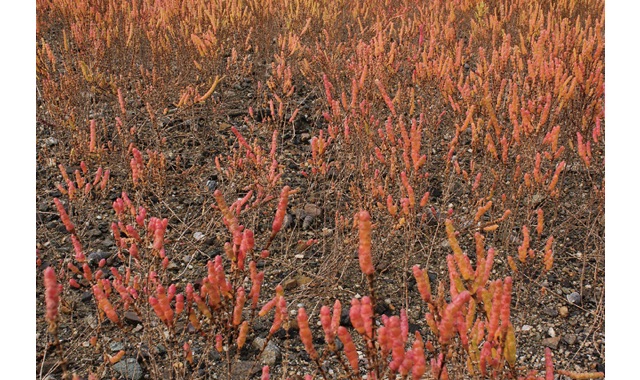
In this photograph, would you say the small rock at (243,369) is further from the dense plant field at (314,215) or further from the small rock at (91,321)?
the small rock at (91,321)

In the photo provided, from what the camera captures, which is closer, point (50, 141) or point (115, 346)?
point (115, 346)

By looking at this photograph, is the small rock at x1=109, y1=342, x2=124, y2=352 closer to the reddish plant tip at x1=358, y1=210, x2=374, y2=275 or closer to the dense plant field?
the dense plant field

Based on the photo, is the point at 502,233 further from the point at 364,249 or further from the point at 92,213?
the point at 92,213

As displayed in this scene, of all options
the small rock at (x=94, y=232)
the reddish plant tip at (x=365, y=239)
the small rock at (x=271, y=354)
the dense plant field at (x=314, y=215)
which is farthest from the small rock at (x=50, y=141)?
the reddish plant tip at (x=365, y=239)

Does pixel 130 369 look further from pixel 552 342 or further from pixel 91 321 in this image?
pixel 552 342

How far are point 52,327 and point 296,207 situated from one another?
1738 mm

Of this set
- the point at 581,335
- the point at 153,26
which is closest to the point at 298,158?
the point at 153,26

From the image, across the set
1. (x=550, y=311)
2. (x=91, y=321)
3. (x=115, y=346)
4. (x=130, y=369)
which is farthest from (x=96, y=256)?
(x=550, y=311)

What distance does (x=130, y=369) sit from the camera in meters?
1.69

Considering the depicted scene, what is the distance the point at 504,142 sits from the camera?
1.87m

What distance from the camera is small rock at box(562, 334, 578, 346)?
1822 millimetres

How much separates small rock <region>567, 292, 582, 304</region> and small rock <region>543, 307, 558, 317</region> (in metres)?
0.09

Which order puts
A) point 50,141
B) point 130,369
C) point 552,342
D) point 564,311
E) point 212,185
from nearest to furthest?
point 130,369
point 552,342
point 564,311
point 212,185
point 50,141

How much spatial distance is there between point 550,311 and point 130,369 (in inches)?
58.9
